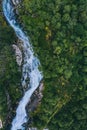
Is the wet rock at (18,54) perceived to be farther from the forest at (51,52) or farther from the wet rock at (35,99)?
the wet rock at (35,99)

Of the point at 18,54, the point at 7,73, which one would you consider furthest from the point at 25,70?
the point at 7,73

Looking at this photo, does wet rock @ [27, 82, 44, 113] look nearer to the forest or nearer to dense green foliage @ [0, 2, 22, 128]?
the forest

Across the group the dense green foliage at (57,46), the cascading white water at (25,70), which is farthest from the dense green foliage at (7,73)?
the dense green foliage at (57,46)

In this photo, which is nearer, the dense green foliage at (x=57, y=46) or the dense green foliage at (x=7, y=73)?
the dense green foliage at (x=57, y=46)

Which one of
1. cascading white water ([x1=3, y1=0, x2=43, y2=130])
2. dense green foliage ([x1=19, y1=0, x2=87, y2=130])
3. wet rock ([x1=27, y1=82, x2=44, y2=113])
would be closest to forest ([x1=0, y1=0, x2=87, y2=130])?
dense green foliage ([x1=19, y1=0, x2=87, y2=130])

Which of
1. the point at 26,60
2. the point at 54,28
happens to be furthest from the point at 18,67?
the point at 54,28

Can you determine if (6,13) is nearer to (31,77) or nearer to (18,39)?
(18,39)

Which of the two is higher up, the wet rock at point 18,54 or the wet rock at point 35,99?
the wet rock at point 18,54
